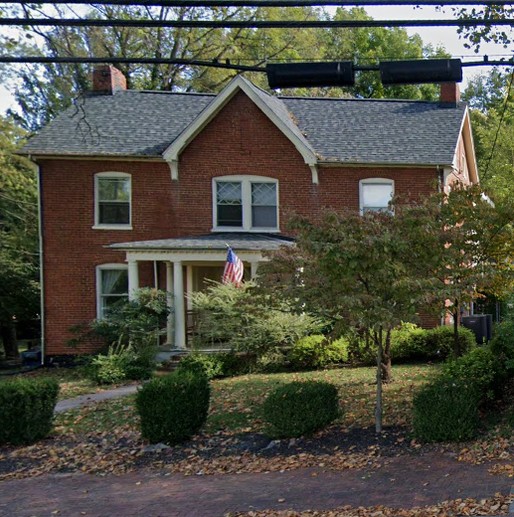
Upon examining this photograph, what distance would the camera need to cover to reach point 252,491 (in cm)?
681

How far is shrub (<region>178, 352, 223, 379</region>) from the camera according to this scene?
1487cm

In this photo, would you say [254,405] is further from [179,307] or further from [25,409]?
[179,307]

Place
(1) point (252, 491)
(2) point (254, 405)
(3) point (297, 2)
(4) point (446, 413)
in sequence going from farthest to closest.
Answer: (2) point (254, 405) < (4) point (446, 413) < (1) point (252, 491) < (3) point (297, 2)

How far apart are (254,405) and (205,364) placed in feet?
13.3

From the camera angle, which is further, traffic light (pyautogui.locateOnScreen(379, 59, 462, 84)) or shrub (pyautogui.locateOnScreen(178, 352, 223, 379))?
shrub (pyautogui.locateOnScreen(178, 352, 223, 379))

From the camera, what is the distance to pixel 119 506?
6.58 m

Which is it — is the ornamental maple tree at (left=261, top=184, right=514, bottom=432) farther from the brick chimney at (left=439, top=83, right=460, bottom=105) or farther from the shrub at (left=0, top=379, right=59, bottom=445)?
the brick chimney at (left=439, top=83, right=460, bottom=105)

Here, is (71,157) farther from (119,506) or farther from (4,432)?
(119,506)

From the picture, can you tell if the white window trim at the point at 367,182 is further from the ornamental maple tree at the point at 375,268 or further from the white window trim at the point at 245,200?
the ornamental maple tree at the point at 375,268

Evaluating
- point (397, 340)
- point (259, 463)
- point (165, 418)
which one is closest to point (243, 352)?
point (397, 340)

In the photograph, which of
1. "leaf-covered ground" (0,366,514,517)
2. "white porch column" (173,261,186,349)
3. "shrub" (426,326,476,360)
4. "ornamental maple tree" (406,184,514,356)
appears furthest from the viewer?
"white porch column" (173,261,186,349)

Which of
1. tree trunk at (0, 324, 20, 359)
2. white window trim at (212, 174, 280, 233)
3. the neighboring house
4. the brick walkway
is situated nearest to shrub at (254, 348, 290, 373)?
the neighboring house

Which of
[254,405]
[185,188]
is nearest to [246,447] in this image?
[254,405]

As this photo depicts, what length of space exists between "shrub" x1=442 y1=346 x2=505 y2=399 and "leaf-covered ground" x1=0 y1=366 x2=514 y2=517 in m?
0.67
